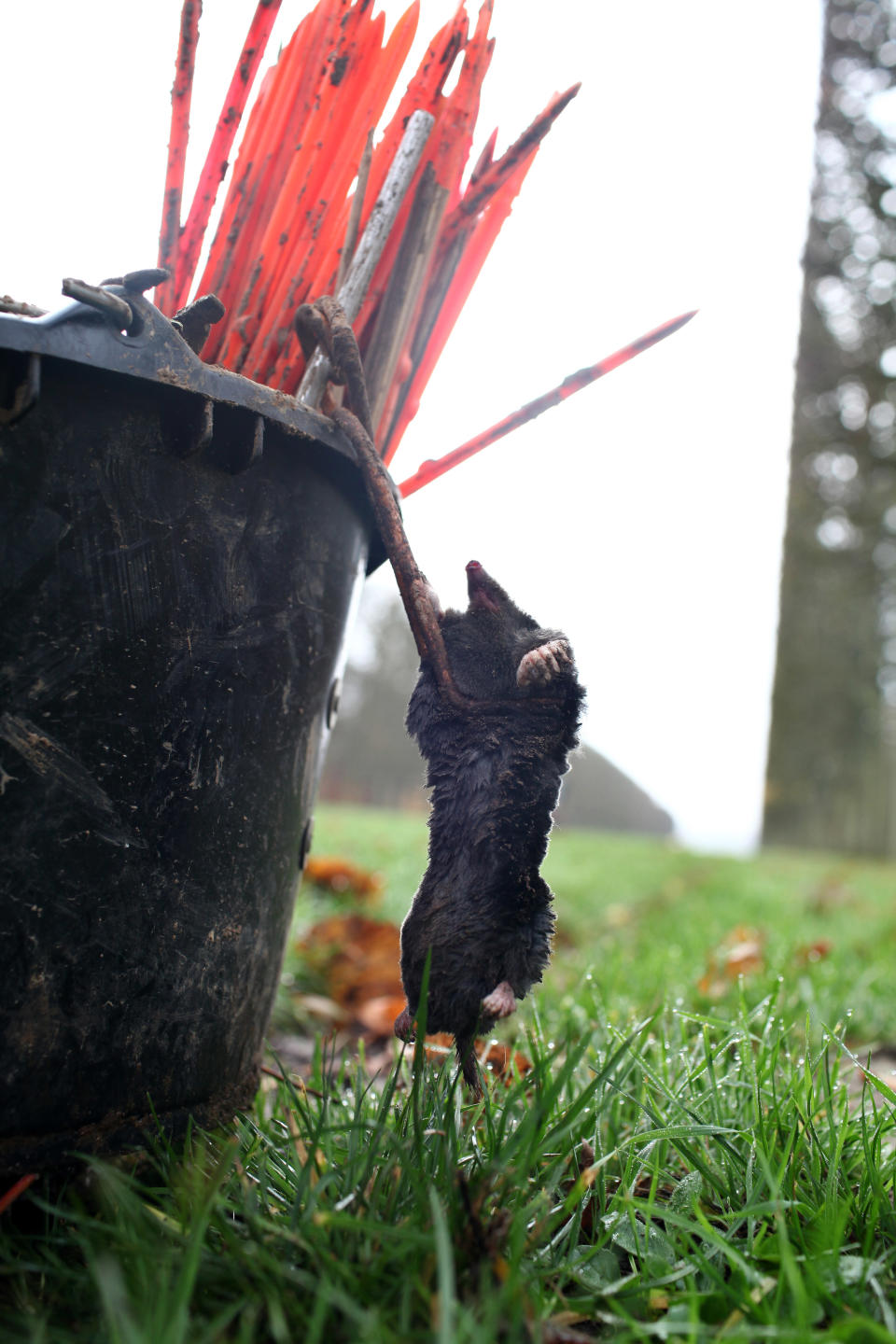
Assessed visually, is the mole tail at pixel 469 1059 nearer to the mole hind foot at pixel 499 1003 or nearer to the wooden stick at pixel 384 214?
the mole hind foot at pixel 499 1003

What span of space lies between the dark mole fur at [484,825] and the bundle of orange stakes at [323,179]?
1.65 ft

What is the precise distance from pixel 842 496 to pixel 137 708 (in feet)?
44.8

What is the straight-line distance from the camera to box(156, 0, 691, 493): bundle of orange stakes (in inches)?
52.4

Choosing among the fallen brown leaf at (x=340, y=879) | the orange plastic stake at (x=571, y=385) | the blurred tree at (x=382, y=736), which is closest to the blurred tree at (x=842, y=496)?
the blurred tree at (x=382, y=736)

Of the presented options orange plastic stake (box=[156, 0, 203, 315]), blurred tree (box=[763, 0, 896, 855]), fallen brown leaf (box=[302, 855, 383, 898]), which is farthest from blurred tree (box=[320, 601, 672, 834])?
orange plastic stake (box=[156, 0, 203, 315])

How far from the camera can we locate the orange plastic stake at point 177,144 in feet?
4.22

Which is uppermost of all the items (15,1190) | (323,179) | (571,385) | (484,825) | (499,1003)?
(323,179)

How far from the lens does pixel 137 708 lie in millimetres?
1059

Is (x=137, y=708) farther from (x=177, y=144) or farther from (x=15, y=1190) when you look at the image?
(x=177, y=144)

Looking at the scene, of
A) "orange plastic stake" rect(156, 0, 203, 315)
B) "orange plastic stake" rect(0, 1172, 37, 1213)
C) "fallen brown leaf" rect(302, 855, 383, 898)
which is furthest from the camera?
"fallen brown leaf" rect(302, 855, 383, 898)

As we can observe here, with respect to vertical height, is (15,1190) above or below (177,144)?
below

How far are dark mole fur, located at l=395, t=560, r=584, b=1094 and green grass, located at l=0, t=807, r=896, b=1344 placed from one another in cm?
11

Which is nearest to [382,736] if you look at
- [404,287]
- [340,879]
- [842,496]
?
[842,496]

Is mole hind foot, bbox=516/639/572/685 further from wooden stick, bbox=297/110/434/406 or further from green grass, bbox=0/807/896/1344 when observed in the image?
wooden stick, bbox=297/110/434/406
